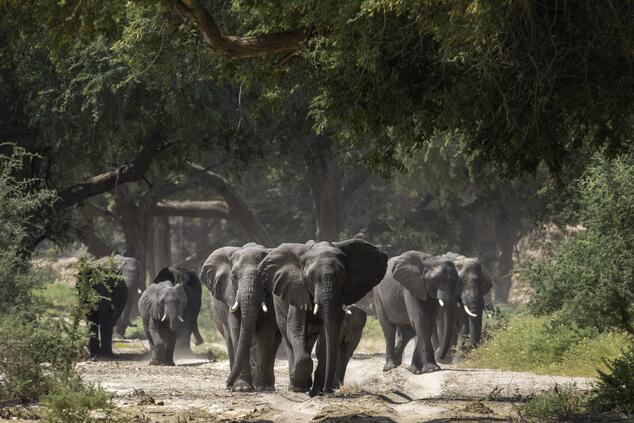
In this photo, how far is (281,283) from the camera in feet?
58.0

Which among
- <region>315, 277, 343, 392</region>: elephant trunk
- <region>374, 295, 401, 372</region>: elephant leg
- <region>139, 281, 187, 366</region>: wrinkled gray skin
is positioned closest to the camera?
<region>315, 277, 343, 392</region>: elephant trunk

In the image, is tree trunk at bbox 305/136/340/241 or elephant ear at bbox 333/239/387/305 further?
tree trunk at bbox 305/136/340/241

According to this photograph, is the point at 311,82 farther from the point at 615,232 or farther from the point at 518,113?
the point at 615,232

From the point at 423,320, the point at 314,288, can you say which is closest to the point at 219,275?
the point at 314,288

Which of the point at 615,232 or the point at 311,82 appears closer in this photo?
the point at 311,82

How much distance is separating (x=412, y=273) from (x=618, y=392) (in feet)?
38.8

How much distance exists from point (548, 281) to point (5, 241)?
1023 cm

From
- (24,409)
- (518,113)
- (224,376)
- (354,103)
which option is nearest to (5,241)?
(224,376)

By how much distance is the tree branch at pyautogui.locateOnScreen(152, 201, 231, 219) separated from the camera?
4453cm

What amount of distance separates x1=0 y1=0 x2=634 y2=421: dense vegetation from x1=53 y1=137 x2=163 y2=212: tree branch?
0.04 metres

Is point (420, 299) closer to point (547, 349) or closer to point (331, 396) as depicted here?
point (547, 349)

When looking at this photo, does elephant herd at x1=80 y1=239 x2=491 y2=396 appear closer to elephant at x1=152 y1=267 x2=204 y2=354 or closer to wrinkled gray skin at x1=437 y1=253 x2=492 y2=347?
wrinkled gray skin at x1=437 y1=253 x2=492 y2=347

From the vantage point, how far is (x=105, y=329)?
27969 millimetres

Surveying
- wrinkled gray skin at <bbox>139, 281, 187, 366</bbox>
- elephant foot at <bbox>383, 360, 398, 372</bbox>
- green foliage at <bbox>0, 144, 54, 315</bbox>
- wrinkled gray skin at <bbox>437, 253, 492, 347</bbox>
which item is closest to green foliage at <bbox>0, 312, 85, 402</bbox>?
green foliage at <bbox>0, 144, 54, 315</bbox>
